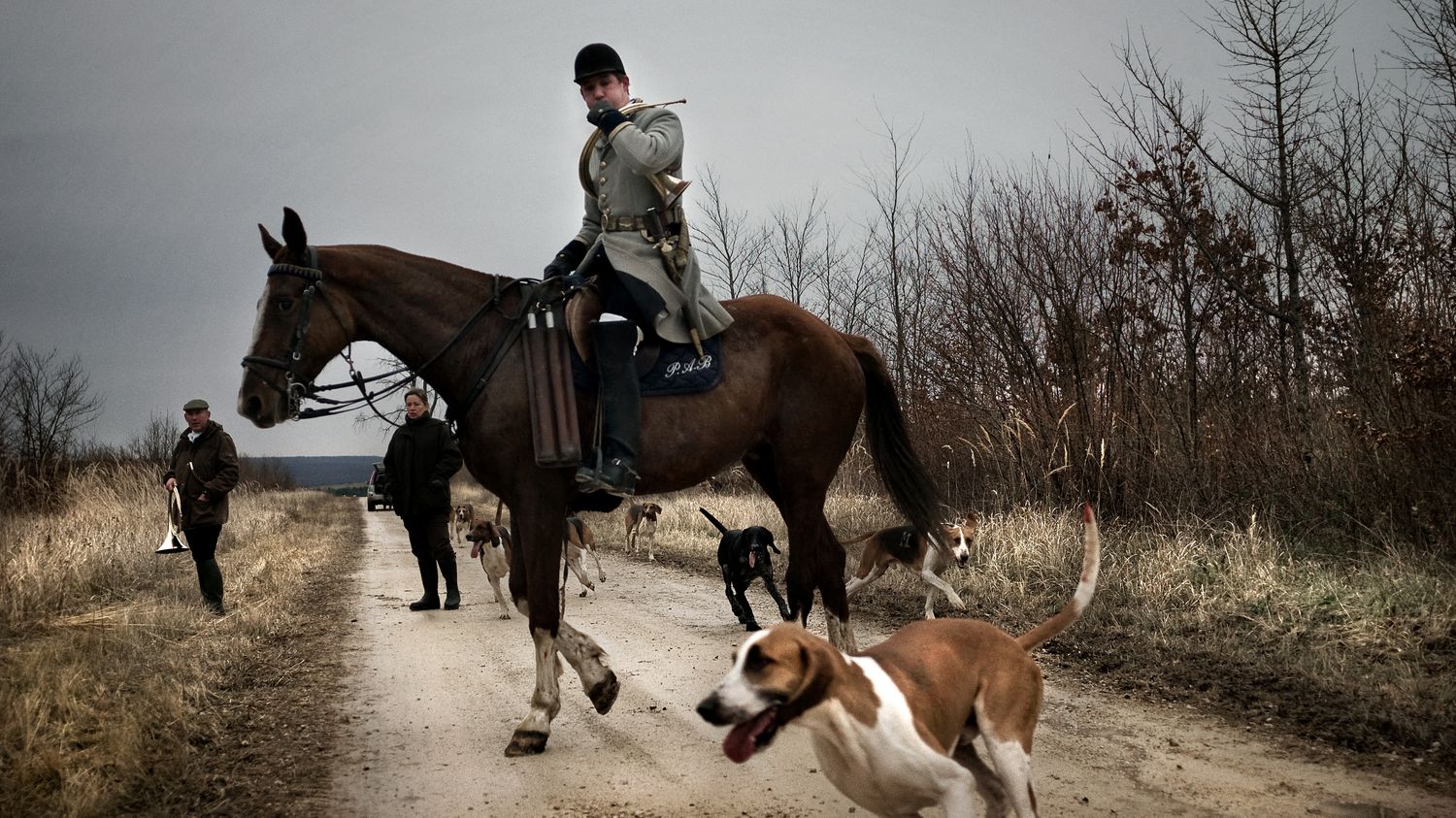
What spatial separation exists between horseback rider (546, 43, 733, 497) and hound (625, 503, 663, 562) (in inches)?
402

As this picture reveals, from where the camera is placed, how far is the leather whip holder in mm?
5305

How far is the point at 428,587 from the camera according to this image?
11492 mm

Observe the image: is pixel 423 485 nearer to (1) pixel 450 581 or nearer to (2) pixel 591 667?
(1) pixel 450 581

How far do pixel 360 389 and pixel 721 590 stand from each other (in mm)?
6424

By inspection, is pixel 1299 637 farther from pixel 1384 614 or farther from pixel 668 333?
pixel 668 333

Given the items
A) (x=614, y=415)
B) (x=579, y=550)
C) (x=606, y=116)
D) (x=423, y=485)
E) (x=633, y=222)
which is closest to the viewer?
(x=614, y=415)

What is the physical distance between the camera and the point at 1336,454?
8.48 meters

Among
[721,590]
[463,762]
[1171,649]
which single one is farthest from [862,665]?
[721,590]

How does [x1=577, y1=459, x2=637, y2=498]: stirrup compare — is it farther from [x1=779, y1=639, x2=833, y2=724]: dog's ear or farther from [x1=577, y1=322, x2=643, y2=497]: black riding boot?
[x1=779, y1=639, x2=833, y2=724]: dog's ear

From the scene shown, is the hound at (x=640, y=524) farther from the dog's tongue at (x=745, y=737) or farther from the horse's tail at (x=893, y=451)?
the dog's tongue at (x=745, y=737)

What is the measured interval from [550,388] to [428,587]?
686 cm

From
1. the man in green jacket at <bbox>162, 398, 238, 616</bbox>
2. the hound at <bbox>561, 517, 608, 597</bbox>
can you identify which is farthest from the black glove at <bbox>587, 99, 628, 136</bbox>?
the man in green jacket at <bbox>162, 398, 238, 616</bbox>

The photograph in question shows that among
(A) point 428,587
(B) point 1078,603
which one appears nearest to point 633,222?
(B) point 1078,603

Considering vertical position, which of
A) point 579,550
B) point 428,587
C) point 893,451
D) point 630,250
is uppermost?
point 630,250
